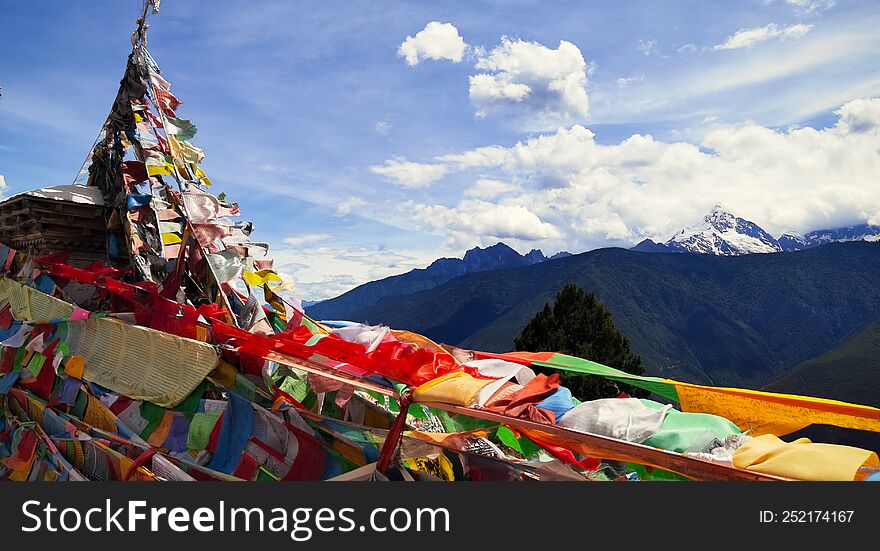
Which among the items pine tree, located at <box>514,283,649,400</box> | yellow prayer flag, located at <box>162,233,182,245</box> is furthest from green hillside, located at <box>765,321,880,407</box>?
yellow prayer flag, located at <box>162,233,182,245</box>

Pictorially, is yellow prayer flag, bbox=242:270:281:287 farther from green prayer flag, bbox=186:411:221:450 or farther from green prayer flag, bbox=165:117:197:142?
green prayer flag, bbox=165:117:197:142

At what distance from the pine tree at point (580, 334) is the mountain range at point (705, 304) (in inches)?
4399

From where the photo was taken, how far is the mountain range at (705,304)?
15338 cm

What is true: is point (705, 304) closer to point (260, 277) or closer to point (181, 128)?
point (181, 128)

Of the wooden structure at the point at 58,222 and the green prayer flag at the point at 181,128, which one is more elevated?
the green prayer flag at the point at 181,128

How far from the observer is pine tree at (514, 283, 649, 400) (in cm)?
2608

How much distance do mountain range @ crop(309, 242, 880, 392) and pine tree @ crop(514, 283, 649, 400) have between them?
11173 centimetres

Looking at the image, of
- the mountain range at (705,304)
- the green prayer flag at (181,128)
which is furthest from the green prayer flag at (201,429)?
the mountain range at (705,304)

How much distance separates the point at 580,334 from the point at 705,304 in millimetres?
159523

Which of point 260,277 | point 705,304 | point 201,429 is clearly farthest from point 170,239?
point 705,304

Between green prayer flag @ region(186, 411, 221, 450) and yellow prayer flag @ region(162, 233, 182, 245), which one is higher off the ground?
yellow prayer flag @ region(162, 233, 182, 245)

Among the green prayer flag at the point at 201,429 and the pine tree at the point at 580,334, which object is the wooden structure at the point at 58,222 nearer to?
the green prayer flag at the point at 201,429

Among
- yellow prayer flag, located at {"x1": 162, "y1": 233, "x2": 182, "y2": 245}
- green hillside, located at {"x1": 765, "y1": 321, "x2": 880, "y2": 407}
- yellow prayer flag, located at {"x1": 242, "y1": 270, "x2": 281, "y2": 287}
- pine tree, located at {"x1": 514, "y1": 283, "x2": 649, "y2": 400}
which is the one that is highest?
yellow prayer flag, located at {"x1": 162, "y1": 233, "x2": 182, "y2": 245}

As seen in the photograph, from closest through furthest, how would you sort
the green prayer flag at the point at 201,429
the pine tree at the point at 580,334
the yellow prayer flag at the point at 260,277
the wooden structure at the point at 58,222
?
1. the green prayer flag at the point at 201,429
2. the yellow prayer flag at the point at 260,277
3. the wooden structure at the point at 58,222
4. the pine tree at the point at 580,334
